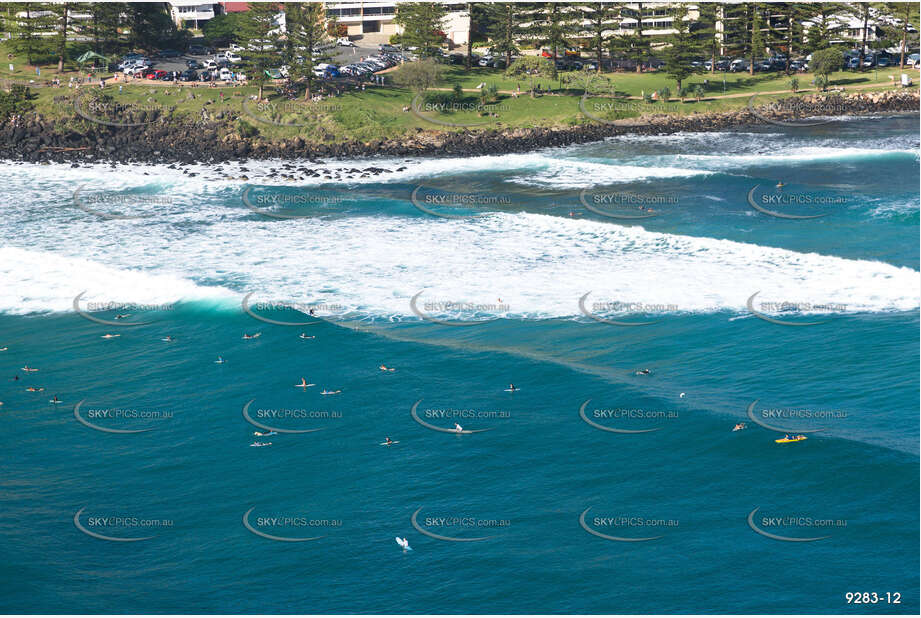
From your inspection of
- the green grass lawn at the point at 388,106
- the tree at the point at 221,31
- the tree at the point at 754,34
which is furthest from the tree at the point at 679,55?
the tree at the point at 221,31

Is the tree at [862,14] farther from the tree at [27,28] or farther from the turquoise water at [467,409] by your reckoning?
the tree at [27,28]

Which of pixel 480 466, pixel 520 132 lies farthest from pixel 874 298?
pixel 520 132

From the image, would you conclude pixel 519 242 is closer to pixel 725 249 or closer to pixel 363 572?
pixel 725 249

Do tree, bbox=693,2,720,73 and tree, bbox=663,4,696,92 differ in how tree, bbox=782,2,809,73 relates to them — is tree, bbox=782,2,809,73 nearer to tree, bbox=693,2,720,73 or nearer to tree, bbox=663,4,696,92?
tree, bbox=693,2,720,73

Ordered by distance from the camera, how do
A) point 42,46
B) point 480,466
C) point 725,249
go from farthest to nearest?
point 42,46 < point 725,249 < point 480,466

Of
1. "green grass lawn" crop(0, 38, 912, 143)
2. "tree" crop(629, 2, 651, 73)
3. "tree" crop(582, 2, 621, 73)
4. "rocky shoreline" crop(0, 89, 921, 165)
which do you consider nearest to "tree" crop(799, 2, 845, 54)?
"green grass lawn" crop(0, 38, 912, 143)

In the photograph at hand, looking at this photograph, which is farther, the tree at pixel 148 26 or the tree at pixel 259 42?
the tree at pixel 148 26
